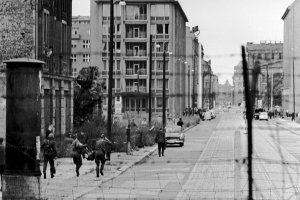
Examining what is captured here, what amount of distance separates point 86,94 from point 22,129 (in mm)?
30987

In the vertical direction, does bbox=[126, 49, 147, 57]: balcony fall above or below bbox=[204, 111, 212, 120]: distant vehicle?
above

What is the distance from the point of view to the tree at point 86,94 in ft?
142

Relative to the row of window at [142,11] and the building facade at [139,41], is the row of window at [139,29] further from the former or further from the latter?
the row of window at [142,11]

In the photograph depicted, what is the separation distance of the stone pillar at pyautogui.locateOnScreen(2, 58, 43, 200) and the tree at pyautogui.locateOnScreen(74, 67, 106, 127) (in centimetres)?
2767

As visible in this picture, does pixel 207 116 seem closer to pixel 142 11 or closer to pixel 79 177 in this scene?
pixel 142 11

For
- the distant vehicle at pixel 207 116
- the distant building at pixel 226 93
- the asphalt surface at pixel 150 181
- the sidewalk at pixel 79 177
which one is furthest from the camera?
the distant vehicle at pixel 207 116

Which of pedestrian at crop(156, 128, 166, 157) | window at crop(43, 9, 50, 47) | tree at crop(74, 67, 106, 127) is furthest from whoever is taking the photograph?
tree at crop(74, 67, 106, 127)

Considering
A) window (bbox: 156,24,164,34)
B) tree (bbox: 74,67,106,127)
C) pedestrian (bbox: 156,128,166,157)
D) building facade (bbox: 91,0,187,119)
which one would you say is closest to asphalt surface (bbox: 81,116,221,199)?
pedestrian (bbox: 156,128,166,157)

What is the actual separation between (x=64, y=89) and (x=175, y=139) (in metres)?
8.99

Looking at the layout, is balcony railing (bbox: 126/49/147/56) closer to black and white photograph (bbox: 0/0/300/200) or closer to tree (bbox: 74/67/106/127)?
black and white photograph (bbox: 0/0/300/200)

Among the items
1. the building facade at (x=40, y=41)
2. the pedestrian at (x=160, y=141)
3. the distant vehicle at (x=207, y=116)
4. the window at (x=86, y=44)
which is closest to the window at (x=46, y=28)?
the building facade at (x=40, y=41)

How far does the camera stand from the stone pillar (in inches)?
559

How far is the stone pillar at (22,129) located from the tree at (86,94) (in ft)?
90.8

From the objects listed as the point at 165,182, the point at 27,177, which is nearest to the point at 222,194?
the point at 165,182
